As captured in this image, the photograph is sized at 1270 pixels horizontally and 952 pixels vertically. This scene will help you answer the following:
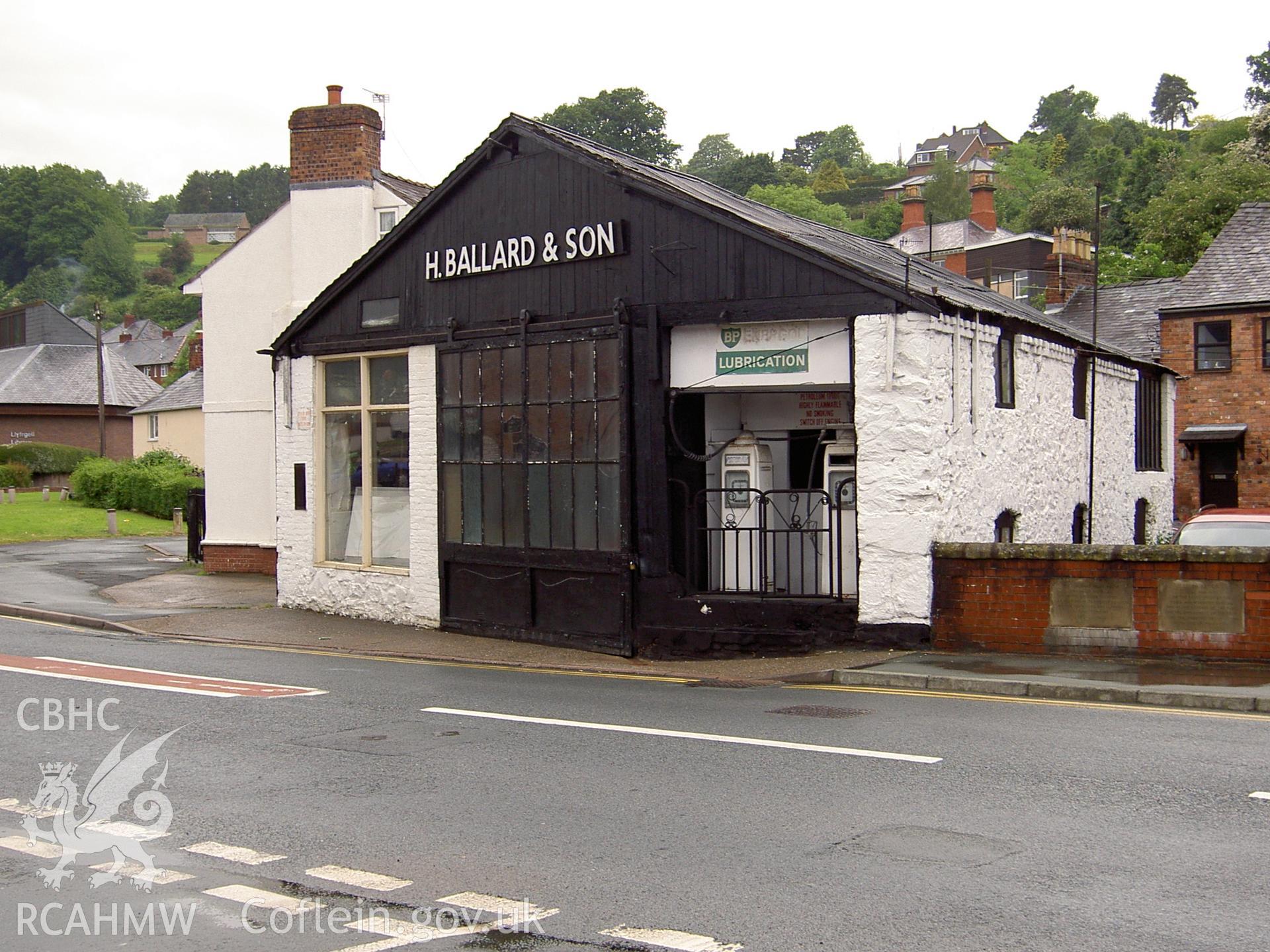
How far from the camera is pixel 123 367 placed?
217 ft

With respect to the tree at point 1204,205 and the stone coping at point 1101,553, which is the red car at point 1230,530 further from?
the tree at point 1204,205

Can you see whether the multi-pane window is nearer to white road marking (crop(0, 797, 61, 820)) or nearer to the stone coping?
the stone coping

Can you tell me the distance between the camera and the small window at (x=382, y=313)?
1806 centimetres

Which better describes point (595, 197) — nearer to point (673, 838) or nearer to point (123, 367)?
point (673, 838)

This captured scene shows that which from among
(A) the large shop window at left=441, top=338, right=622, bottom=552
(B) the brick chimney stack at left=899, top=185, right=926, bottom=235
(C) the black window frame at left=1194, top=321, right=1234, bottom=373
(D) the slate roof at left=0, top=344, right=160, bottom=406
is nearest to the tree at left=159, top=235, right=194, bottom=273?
(D) the slate roof at left=0, top=344, right=160, bottom=406

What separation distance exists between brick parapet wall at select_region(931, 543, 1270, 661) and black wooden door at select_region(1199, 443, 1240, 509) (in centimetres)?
2299

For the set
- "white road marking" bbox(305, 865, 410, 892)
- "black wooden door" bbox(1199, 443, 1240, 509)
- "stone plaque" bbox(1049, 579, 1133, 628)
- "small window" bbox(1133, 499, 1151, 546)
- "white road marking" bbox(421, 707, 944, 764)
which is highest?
"black wooden door" bbox(1199, 443, 1240, 509)

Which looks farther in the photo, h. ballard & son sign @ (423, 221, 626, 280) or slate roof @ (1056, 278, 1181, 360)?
slate roof @ (1056, 278, 1181, 360)

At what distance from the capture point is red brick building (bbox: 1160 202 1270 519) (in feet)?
108

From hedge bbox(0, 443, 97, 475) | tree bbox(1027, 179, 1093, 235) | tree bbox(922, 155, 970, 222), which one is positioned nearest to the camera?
hedge bbox(0, 443, 97, 475)

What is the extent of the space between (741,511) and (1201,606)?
16.8 feet

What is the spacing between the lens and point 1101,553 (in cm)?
1294

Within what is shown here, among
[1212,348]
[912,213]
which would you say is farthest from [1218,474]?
[912,213]

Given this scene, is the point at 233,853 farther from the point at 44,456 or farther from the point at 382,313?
the point at 44,456
